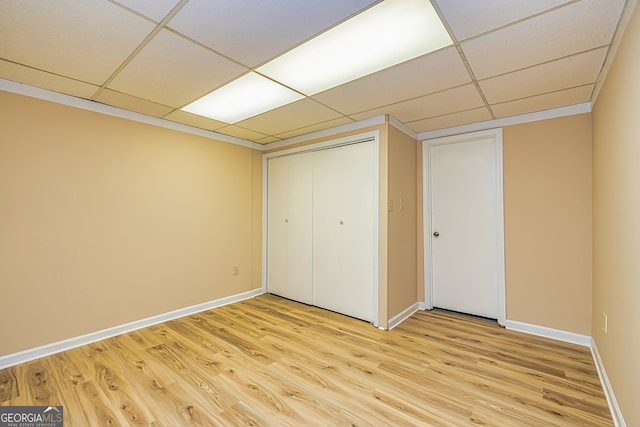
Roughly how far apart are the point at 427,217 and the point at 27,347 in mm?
4123

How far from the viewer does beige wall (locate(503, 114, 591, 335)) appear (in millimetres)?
2693

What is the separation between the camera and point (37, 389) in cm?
199

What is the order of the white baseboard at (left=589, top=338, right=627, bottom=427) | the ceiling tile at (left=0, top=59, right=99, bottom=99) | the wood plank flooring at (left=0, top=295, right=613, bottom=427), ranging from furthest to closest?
the ceiling tile at (left=0, top=59, right=99, bottom=99), the wood plank flooring at (left=0, top=295, right=613, bottom=427), the white baseboard at (left=589, top=338, right=627, bottom=427)

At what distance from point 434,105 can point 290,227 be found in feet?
7.79

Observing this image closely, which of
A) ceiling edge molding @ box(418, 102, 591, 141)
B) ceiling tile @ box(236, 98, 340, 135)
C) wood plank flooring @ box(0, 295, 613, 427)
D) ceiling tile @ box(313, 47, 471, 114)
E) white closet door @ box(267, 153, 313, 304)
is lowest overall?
wood plank flooring @ box(0, 295, 613, 427)

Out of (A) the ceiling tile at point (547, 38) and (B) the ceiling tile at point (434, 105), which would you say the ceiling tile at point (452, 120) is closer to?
(B) the ceiling tile at point (434, 105)

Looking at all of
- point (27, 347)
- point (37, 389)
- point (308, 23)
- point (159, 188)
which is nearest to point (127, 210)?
point (159, 188)

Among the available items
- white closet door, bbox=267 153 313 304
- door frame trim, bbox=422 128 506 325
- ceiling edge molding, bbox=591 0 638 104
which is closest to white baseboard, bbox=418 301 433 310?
door frame trim, bbox=422 128 506 325

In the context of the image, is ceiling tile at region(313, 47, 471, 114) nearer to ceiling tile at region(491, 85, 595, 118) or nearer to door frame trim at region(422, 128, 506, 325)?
ceiling tile at region(491, 85, 595, 118)

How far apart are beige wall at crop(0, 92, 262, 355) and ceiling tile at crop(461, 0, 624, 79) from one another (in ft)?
10.2

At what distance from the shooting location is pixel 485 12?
1.49 metres

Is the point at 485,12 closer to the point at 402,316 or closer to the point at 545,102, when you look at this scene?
the point at 545,102

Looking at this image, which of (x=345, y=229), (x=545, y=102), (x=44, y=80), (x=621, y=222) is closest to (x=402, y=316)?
(x=345, y=229)

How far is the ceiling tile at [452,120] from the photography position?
9.63 feet
